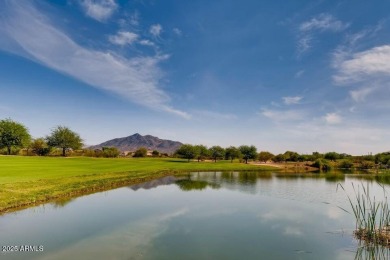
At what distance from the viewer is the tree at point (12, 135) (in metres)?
116

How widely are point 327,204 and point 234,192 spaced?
13.5 metres

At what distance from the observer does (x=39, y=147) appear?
134 meters

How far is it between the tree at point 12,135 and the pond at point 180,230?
99231mm

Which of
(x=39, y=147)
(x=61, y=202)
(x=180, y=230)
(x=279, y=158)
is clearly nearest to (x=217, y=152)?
(x=279, y=158)

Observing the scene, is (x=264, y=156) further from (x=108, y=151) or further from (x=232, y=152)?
(x=108, y=151)

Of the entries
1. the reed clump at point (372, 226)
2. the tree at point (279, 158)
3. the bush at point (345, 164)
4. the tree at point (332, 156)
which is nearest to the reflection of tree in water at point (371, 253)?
the reed clump at point (372, 226)

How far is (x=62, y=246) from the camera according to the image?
60.0 ft

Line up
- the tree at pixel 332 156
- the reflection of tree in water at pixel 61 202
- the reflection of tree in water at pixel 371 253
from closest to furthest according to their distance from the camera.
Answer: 1. the reflection of tree in water at pixel 371 253
2. the reflection of tree in water at pixel 61 202
3. the tree at pixel 332 156

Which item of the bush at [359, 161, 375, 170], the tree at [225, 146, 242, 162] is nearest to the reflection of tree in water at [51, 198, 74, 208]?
the tree at [225, 146, 242, 162]

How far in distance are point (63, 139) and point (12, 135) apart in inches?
850

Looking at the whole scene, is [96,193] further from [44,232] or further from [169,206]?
[44,232]

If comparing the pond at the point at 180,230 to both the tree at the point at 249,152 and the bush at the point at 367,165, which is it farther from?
the tree at the point at 249,152

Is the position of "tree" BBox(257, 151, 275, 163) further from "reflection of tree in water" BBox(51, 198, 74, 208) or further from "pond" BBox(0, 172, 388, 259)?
"reflection of tree in water" BBox(51, 198, 74, 208)

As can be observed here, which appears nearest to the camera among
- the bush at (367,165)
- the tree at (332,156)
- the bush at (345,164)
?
the bush at (367,165)
